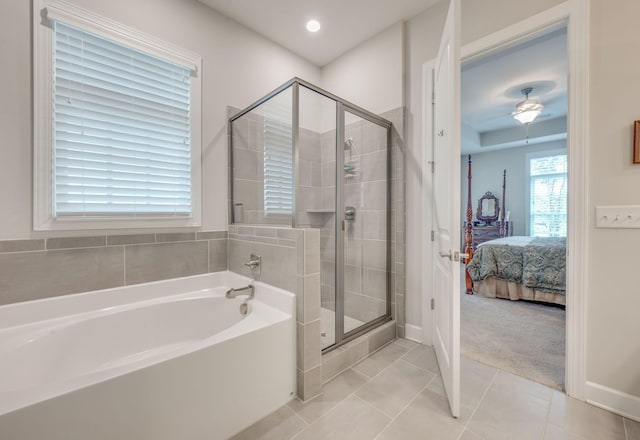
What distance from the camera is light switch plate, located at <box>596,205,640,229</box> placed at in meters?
1.40

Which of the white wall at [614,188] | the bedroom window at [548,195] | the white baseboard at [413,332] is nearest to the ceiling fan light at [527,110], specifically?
the bedroom window at [548,195]

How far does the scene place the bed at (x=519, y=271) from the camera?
3.06 m

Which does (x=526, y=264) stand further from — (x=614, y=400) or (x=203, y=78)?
(x=203, y=78)

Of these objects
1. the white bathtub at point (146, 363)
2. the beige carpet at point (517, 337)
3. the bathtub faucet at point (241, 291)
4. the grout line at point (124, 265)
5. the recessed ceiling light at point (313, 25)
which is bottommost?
the beige carpet at point (517, 337)

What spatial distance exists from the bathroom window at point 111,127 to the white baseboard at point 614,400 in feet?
9.05

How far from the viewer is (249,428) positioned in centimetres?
136

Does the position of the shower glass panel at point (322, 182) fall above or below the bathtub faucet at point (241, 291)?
above

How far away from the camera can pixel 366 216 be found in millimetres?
2420

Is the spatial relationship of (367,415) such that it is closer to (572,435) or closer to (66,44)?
(572,435)

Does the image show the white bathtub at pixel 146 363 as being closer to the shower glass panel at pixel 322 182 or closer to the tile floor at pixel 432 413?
the tile floor at pixel 432 413

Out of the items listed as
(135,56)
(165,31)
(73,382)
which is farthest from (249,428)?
(165,31)

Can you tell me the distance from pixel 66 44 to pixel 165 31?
2.04 ft

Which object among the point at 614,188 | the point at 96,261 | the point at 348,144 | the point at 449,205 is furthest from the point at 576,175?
the point at 96,261

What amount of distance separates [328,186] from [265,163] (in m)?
0.53
